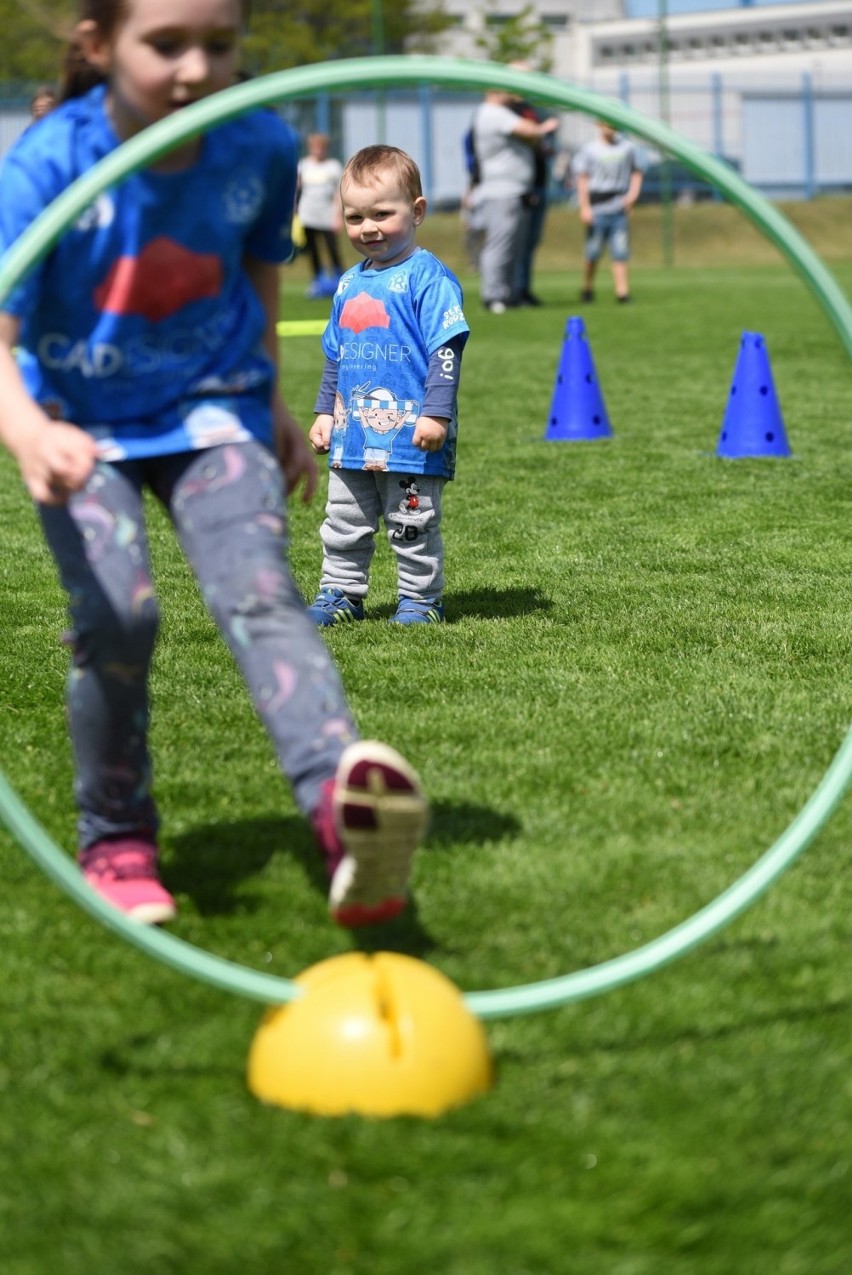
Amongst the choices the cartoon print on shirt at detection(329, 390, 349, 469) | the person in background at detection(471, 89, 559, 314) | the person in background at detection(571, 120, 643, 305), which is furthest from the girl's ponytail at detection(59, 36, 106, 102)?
the person in background at detection(571, 120, 643, 305)

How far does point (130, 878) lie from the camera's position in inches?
142

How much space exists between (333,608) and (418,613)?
1.01ft

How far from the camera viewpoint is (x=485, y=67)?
9.10 ft

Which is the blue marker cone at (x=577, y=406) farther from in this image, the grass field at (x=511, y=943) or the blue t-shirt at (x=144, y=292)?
the blue t-shirt at (x=144, y=292)

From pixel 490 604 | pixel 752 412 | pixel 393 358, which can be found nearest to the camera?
pixel 393 358

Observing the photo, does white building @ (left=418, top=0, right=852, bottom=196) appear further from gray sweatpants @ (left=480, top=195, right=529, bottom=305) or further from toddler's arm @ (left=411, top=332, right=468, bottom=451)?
toddler's arm @ (left=411, top=332, right=468, bottom=451)

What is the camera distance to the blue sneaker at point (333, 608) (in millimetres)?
6348

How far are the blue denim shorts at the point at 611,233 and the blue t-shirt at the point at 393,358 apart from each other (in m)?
15.9

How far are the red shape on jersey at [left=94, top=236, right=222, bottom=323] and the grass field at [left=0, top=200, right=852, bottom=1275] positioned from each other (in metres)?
1.21

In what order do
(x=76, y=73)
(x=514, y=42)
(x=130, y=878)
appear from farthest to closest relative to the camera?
(x=514, y=42) → (x=130, y=878) → (x=76, y=73)

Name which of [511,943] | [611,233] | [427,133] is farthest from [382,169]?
[427,133]

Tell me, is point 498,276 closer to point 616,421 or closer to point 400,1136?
point 616,421

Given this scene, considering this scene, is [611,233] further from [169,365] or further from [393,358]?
[169,365]

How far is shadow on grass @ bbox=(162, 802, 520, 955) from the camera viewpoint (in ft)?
11.6
